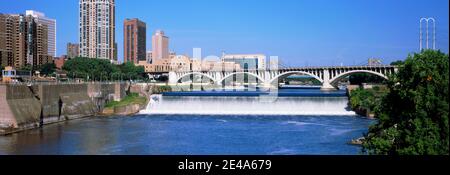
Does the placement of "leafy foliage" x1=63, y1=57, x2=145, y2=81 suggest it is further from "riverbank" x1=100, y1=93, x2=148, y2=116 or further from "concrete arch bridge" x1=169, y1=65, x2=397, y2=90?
"riverbank" x1=100, y1=93, x2=148, y2=116

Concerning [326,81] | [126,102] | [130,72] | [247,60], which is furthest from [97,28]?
[126,102]

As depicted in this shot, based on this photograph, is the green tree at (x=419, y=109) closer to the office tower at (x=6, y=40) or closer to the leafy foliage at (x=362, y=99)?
the leafy foliage at (x=362, y=99)

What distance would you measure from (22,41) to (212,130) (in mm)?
53101

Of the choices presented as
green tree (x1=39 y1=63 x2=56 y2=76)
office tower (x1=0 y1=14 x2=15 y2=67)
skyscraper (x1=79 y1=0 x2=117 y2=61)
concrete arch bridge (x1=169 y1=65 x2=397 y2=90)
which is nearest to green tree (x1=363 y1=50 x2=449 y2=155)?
concrete arch bridge (x1=169 y1=65 x2=397 y2=90)

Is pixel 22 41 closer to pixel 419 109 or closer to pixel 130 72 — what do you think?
pixel 130 72

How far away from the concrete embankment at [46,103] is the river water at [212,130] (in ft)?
2.95

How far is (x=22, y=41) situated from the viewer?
68875mm

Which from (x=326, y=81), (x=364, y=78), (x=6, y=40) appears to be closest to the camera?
(x=326, y=81)

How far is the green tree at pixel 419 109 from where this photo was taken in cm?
831

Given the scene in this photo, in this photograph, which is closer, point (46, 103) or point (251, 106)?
point (46, 103)

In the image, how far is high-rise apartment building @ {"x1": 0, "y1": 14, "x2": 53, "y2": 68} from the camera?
64625 millimetres
